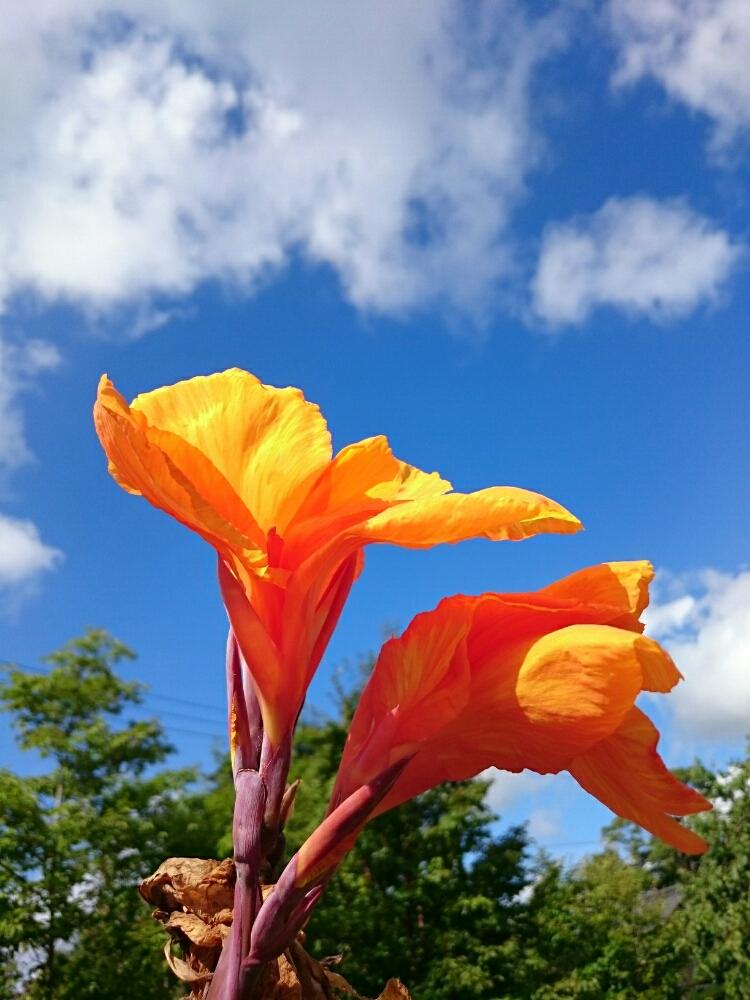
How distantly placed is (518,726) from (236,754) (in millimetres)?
279

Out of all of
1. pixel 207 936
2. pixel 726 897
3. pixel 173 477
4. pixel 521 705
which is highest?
pixel 726 897

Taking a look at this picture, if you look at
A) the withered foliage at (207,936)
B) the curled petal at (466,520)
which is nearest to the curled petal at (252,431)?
the curled petal at (466,520)

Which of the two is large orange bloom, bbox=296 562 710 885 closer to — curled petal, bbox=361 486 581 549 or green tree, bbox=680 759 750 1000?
curled petal, bbox=361 486 581 549

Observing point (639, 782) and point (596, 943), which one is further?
point (596, 943)

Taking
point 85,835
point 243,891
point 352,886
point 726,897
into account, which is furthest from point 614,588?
point 726,897

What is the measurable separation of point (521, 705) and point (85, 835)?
1184 cm

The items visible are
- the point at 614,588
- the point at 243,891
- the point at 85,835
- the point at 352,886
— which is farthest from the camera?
the point at 352,886

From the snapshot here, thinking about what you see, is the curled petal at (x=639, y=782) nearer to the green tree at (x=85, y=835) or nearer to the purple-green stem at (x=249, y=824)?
the purple-green stem at (x=249, y=824)

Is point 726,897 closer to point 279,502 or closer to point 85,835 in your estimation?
point 85,835

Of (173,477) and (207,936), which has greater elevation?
(173,477)

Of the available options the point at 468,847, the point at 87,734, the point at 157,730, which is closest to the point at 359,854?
the point at 468,847

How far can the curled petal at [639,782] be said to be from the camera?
98 centimetres

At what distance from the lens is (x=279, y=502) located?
99 cm

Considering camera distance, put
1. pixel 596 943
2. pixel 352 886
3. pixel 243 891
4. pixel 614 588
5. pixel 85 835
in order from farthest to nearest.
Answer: pixel 596 943, pixel 352 886, pixel 85 835, pixel 614 588, pixel 243 891
